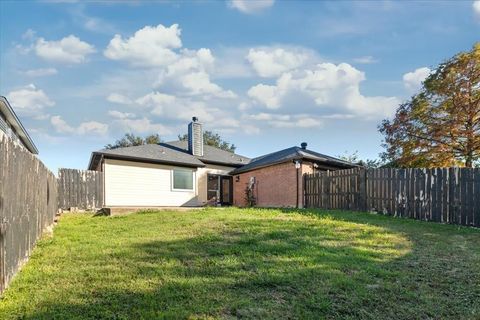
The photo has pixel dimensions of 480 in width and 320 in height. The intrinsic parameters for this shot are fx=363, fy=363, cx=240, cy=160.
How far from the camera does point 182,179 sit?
19.9 metres

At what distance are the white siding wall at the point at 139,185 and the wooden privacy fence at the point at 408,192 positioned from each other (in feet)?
25.5

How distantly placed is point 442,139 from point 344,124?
17.0ft

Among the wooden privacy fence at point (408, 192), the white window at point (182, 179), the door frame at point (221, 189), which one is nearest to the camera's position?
the wooden privacy fence at point (408, 192)

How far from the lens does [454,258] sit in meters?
5.82

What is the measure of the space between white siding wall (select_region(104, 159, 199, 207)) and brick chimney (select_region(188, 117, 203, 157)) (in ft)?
7.76

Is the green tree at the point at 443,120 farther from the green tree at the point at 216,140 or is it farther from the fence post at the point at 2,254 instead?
the green tree at the point at 216,140

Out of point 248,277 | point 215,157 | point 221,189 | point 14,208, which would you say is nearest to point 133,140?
point 215,157

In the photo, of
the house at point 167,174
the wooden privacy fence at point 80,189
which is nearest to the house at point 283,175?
the house at point 167,174

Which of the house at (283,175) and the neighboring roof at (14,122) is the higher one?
the neighboring roof at (14,122)

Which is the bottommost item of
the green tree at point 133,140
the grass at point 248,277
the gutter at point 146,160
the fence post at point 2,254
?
the grass at point 248,277

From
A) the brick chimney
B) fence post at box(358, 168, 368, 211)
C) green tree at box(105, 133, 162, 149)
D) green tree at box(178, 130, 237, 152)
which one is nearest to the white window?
the brick chimney

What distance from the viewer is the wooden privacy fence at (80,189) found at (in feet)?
53.4

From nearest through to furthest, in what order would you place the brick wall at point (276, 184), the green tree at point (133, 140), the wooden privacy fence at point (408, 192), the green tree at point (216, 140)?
the wooden privacy fence at point (408, 192) → the brick wall at point (276, 184) → the green tree at point (133, 140) → the green tree at point (216, 140)

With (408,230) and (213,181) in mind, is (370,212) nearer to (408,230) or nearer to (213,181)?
(408,230)
